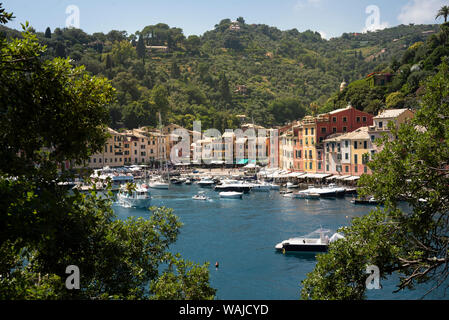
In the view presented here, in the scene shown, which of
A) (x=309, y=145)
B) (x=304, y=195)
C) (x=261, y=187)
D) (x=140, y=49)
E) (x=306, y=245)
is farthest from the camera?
(x=140, y=49)

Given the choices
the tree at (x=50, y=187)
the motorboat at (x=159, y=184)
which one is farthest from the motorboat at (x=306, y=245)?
the motorboat at (x=159, y=184)

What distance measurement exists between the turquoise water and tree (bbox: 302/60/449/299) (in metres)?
13.0

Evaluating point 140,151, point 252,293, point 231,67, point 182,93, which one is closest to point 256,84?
point 231,67

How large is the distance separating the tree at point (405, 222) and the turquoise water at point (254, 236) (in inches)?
513

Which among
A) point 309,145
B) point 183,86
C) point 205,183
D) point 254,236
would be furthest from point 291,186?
point 183,86

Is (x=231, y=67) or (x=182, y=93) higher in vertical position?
(x=231, y=67)

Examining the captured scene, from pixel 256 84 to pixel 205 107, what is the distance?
162 feet

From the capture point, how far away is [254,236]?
3741 centimetres

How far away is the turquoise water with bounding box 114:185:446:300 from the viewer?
24.9 m

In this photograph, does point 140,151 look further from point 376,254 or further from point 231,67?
point 231,67

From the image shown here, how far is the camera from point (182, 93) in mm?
144500

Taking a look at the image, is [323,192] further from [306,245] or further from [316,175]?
[306,245]

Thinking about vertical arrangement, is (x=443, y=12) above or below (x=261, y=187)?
above

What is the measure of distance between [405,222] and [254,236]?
90.3 feet
